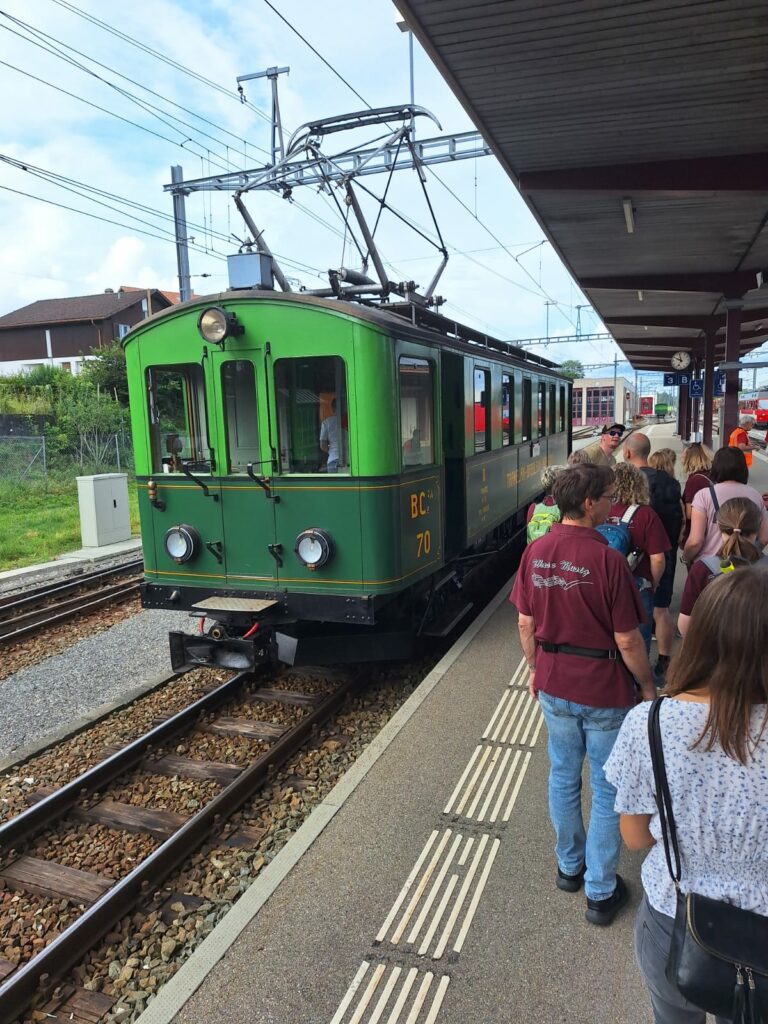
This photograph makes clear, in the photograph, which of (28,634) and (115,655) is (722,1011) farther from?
(28,634)

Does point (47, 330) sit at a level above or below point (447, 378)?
above

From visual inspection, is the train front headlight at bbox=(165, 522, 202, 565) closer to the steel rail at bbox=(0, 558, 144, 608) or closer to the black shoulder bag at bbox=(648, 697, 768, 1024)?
the steel rail at bbox=(0, 558, 144, 608)

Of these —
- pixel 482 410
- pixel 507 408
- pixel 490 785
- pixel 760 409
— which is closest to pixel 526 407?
pixel 507 408

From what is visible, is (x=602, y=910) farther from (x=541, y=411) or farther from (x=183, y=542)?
(x=541, y=411)

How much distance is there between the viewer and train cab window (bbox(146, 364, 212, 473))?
6.14m

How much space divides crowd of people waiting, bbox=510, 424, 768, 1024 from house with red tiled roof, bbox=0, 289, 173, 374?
4860 centimetres

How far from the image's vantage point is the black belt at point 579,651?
294 cm

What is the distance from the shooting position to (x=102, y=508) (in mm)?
13680

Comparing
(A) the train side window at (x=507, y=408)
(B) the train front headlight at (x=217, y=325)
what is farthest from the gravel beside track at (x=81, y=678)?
(A) the train side window at (x=507, y=408)

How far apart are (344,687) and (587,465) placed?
12.9ft

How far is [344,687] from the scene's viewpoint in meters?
6.47

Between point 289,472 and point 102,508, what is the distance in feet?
29.8

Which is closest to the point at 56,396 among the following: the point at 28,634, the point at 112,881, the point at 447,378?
the point at 28,634

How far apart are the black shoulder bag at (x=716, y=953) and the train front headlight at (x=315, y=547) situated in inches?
158
